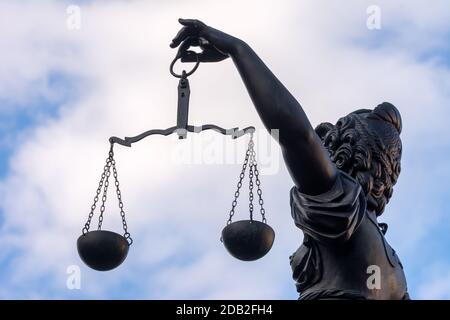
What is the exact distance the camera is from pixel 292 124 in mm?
8422

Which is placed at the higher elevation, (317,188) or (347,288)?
(317,188)

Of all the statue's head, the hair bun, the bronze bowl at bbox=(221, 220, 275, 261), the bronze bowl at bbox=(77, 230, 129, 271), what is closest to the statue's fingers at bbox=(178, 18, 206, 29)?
the statue's head

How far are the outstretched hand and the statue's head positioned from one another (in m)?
1.10

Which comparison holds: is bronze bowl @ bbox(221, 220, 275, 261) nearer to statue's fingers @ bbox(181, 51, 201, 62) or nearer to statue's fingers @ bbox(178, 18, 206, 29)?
statue's fingers @ bbox(181, 51, 201, 62)

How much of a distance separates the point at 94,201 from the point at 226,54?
327cm

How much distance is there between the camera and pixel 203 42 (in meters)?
8.77

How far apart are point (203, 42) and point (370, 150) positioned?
1.38 m

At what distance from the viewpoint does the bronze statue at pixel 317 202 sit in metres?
8.45

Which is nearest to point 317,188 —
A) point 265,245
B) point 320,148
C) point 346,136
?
point 320,148

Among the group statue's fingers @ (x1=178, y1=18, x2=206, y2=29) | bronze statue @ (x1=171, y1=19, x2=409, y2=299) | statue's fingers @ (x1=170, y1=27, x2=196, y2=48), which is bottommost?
bronze statue @ (x1=171, y1=19, x2=409, y2=299)

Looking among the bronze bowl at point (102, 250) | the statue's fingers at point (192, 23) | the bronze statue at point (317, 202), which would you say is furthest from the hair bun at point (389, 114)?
the bronze bowl at point (102, 250)

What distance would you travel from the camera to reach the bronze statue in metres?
8.45
